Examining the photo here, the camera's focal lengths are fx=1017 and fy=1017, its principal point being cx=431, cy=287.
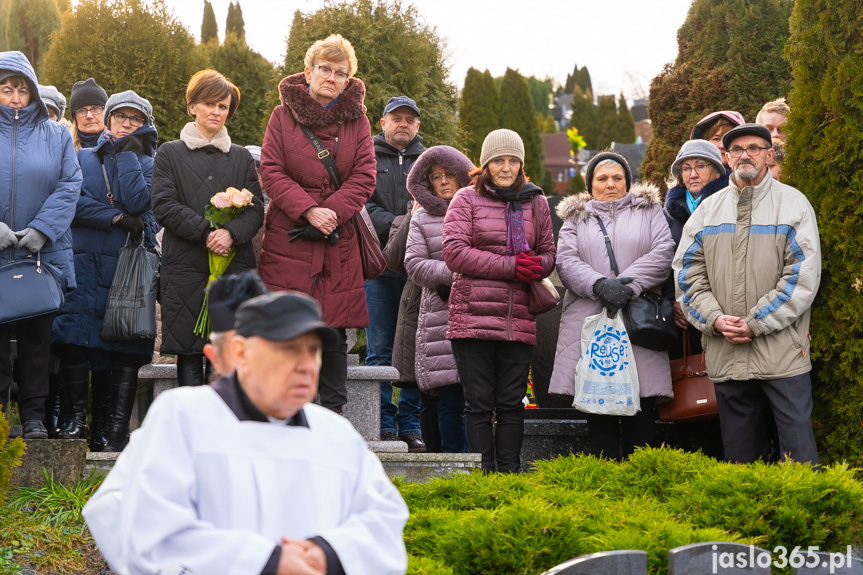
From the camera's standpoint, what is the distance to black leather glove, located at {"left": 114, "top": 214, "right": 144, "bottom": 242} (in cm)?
646

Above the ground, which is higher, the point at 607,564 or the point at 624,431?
the point at 624,431

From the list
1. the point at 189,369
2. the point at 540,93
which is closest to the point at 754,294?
the point at 189,369

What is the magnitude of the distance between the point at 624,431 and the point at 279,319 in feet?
14.1

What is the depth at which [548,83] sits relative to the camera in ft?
362

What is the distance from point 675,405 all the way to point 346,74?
2899 millimetres

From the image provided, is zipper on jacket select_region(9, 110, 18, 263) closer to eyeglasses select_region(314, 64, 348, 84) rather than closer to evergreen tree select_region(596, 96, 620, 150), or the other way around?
eyeglasses select_region(314, 64, 348, 84)

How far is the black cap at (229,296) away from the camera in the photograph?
282 centimetres

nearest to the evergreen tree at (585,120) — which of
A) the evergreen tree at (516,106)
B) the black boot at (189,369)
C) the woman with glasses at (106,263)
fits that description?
the evergreen tree at (516,106)

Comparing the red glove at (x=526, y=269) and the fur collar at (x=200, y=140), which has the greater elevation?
the fur collar at (x=200, y=140)

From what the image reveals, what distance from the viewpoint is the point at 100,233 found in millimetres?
6516

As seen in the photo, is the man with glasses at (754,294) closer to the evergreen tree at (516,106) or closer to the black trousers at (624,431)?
the black trousers at (624,431)

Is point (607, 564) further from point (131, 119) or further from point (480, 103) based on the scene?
point (480, 103)

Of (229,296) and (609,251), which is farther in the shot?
(609,251)

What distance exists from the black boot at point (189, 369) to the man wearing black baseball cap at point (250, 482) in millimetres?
3264
